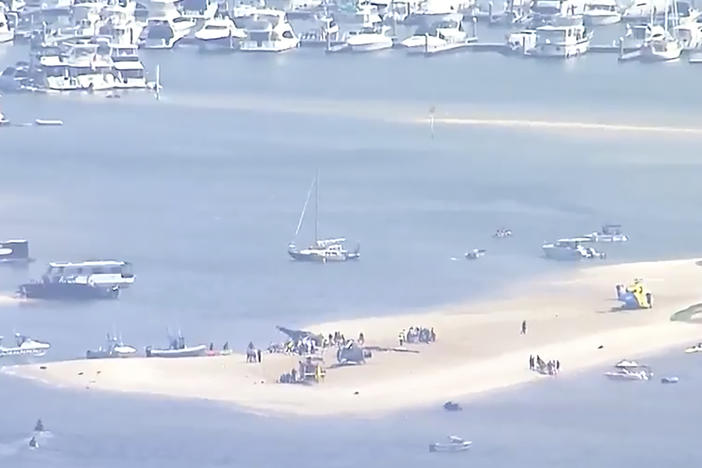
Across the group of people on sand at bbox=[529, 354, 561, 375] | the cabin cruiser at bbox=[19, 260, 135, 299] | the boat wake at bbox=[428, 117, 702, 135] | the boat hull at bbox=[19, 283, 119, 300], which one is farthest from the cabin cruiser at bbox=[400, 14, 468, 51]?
the group of people on sand at bbox=[529, 354, 561, 375]

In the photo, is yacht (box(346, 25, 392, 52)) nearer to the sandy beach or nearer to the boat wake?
the boat wake

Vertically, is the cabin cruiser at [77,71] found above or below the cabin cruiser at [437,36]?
above

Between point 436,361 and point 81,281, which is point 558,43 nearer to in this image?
point 81,281

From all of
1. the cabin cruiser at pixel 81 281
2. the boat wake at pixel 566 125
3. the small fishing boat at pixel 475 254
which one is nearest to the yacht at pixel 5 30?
the boat wake at pixel 566 125

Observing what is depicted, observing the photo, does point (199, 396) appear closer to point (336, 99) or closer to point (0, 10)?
point (336, 99)

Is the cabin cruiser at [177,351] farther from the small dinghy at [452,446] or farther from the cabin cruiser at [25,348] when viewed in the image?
the small dinghy at [452,446]

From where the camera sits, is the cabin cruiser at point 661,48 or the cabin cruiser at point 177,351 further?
the cabin cruiser at point 661,48

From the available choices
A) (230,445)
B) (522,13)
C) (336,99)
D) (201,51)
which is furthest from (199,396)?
(522,13)
